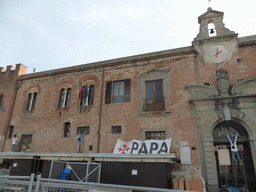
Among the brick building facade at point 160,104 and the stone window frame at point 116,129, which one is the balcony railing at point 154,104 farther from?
the stone window frame at point 116,129

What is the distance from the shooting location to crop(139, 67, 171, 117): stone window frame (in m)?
13.3

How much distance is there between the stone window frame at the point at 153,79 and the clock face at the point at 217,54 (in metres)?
3.02

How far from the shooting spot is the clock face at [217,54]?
507 inches

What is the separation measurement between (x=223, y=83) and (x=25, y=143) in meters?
17.0

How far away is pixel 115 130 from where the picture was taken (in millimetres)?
14211

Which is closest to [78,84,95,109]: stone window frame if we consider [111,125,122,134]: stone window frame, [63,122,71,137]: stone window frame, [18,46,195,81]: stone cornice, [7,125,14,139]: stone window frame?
[18,46,195,81]: stone cornice

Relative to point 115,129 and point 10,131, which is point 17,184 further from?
point 10,131

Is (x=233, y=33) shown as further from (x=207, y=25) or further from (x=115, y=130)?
(x=115, y=130)

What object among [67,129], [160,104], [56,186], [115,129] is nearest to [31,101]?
[67,129]

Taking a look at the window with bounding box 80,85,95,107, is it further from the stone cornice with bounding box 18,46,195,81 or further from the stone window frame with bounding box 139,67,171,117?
the stone window frame with bounding box 139,67,171,117

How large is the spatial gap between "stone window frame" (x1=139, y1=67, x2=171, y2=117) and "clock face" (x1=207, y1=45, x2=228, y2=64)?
3.02m

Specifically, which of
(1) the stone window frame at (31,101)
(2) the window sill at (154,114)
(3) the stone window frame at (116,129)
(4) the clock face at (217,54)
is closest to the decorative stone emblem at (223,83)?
(4) the clock face at (217,54)

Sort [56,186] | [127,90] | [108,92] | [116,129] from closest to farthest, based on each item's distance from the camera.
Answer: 1. [56,186]
2. [116,129]
3. [127,90]
4. [108,92]

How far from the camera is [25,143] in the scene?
55.2 ft
